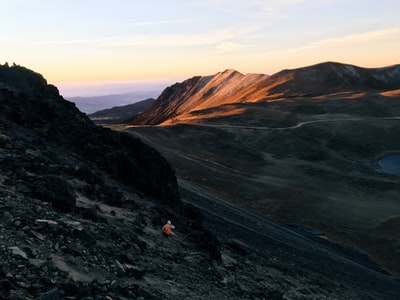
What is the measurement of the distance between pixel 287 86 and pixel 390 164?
90477 mm

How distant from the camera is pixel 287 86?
16762 centimetres

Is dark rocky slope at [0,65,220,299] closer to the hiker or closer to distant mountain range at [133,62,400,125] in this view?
the hiker

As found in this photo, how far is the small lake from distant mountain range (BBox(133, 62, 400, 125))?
71.9 m

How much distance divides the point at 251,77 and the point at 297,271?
571 feet

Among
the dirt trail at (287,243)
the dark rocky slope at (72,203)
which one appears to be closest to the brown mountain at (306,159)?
the dirt trail at (287,243)

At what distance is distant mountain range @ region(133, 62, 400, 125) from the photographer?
535 feet

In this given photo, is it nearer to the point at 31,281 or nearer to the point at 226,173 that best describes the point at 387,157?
the point at 226,173

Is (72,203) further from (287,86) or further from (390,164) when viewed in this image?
(287,86)

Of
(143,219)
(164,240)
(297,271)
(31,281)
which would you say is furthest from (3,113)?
(297,271)

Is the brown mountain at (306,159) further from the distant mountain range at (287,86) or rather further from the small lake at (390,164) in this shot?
the distant mountain range at (287,86)

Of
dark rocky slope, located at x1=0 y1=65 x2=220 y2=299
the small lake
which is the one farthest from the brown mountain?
dark rocky slope, located at x1=0 y1=65 x2=220 y2=299

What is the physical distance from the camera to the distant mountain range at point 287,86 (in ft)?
Result: 535

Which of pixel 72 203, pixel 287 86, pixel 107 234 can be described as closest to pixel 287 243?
pixel 107 234

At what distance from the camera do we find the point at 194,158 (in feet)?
240
